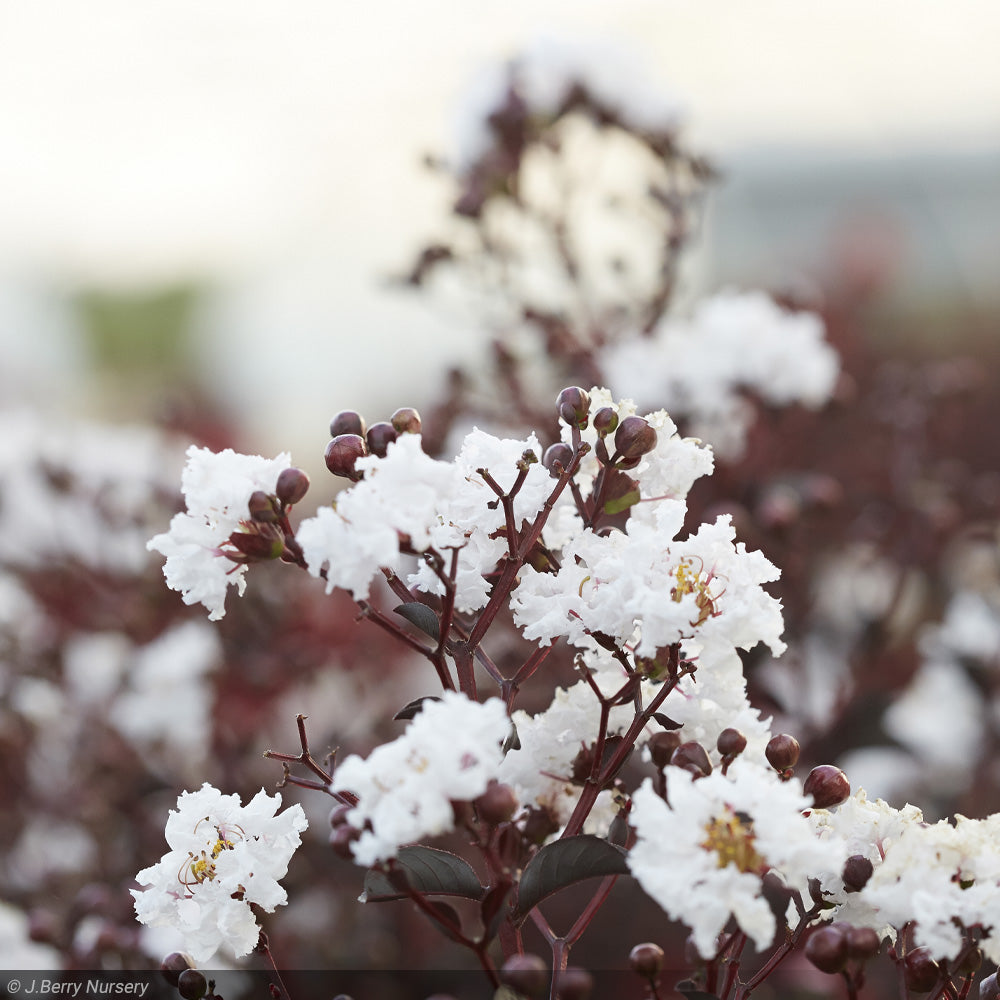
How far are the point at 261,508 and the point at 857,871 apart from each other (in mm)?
537

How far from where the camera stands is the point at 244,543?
0.82 m

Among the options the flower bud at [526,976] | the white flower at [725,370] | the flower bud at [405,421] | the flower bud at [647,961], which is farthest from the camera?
the white flower at [725,370]

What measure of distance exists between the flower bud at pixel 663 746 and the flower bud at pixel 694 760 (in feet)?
0.11

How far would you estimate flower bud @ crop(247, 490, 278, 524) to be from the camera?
805mm

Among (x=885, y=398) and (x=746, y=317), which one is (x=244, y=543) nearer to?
(x=746, y=317)

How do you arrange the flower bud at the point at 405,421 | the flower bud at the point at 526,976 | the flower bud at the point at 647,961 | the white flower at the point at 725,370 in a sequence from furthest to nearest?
the white flower at the point at 725,370 < the flower bud at the point at 405,421 < the flower bud at the point at 647,961 < the flower bud at the point at 526,976

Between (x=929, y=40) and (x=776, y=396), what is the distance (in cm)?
611

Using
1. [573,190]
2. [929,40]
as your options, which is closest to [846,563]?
[573,190]

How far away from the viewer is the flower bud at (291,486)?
2.69 ft

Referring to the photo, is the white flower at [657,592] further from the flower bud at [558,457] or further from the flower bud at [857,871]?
the flower bud at [857,871]

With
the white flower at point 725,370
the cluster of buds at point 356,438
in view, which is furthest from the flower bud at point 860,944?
the white flower at point 725,370

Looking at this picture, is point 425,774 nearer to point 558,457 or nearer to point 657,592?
point 657,592

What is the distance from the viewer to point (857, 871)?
79cm

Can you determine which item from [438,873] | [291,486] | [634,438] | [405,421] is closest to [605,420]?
[634,438]
